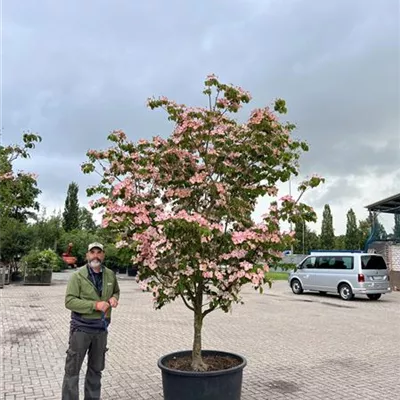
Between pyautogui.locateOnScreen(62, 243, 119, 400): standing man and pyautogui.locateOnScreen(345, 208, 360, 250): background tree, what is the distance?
57.9 metres

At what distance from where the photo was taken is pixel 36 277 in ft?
66.6

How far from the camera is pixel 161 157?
4617mm

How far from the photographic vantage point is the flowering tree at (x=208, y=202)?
414 cm

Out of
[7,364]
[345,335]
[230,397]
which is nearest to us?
[230,397]

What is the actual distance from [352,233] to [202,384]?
6334cm

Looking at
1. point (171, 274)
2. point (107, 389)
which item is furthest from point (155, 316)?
point (171, 274)

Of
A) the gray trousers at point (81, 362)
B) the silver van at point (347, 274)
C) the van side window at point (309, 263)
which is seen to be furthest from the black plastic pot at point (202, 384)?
the van side window at point (309, 263)

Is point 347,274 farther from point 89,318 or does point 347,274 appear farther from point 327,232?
point 327,232

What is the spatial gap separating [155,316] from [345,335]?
4.99m

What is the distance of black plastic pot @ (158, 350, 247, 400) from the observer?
13.3 feet

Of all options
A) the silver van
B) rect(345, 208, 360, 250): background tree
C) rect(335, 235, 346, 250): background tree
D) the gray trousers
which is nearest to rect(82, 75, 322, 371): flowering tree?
the gray trousers

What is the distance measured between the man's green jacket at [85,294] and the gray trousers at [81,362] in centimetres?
23

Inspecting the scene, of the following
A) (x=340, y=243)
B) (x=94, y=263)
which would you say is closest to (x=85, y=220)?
(x=340, y=243)

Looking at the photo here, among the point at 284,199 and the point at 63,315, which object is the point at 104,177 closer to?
the point at 284,199
